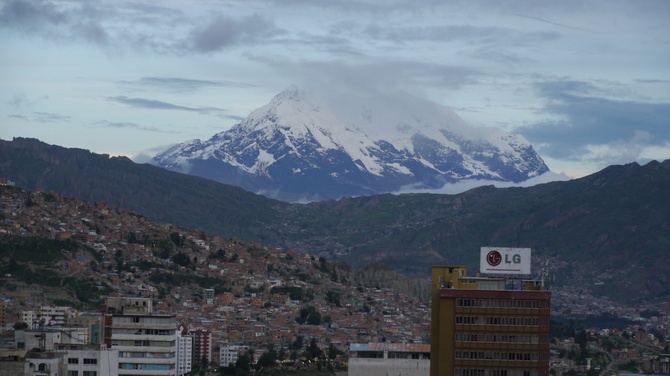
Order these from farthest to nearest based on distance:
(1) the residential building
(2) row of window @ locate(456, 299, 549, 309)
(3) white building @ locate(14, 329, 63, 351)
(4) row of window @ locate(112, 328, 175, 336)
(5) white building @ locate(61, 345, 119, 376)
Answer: (1) the residential building
(4) row of window @ locate(112, 328, 175, 336)
(3) white building @ locate(14, 329, 63, 351)
(5) white building @ locate(61, 345, 119, 376)
(2) row of window @ locate(456, 299, 549, 309)

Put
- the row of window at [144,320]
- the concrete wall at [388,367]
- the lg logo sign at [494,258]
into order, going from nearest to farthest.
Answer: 1. the lg logo sign at [494,258]
2. the row of window at [144,320]
3. the concrete wall at [388,367]

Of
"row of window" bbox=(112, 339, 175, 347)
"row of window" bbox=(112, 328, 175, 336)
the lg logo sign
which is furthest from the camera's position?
"row of window" bbox=(112, 328, 175, 336)

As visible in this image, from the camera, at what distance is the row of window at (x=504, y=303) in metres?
106

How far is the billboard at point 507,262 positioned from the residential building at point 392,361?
18819 mm

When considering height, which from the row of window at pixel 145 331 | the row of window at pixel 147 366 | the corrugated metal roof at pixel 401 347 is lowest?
the row of window at pixel 147 366

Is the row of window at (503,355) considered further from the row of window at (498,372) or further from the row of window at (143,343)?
the row of window at (143,343)

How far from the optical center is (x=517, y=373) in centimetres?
10506

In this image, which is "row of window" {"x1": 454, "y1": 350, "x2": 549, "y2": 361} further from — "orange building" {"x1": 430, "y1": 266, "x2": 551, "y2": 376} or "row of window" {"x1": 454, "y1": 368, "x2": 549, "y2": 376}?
"row of window" {"x1": 454, "y1": 368, "x2": 549, "y2": 376}

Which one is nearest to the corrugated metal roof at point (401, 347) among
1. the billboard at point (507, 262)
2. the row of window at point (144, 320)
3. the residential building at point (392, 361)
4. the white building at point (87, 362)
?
the residential building at point (392, 361)

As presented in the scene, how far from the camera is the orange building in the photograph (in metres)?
105

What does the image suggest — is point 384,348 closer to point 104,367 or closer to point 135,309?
point 135,309

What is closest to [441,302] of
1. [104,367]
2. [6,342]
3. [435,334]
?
[435,334]

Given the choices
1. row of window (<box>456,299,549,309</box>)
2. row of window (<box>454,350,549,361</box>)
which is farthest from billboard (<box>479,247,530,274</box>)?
row of window (<box>454,350,549,361</box>)

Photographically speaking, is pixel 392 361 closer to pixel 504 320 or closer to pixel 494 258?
pixel 494 258
